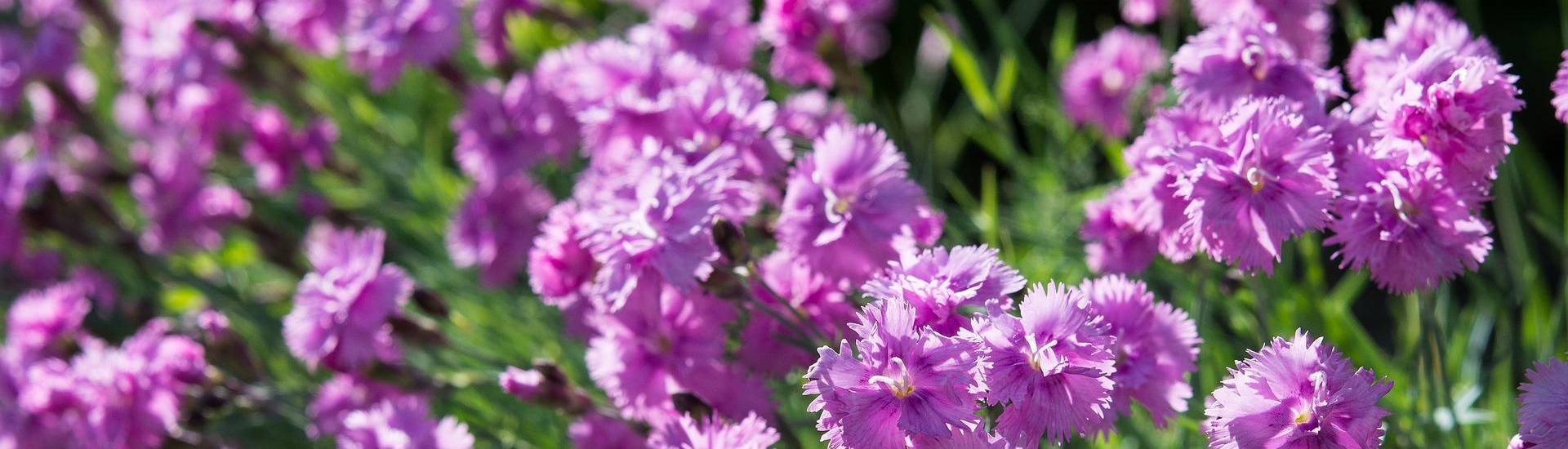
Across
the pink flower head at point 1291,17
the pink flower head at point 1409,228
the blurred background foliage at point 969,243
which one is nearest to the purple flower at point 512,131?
the blurred background foliage at point 969,243

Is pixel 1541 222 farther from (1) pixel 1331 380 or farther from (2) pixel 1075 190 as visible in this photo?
(2) pixel 1075 190

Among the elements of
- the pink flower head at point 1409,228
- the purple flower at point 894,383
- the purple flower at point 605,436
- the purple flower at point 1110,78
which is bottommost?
the purple flower at point 605,436

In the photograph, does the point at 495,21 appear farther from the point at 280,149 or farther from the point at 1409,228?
the point at 1409,228

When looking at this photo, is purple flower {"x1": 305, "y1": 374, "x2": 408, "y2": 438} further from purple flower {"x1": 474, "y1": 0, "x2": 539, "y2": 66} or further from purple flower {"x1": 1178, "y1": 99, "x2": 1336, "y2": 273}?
purple flower {"x1": 1178, "y1": 99, "x2": 1336, "y2": 273}

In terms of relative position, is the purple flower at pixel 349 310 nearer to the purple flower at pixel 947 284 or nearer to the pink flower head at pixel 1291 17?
the purple flower at pixel 947 284

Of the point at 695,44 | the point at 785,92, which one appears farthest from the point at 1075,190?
the point at 695,44

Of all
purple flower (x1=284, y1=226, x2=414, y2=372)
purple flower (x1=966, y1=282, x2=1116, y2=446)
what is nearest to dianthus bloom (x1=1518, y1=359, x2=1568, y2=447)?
purple flower (x1=966, y1=282, x2=1116, y2=446)
